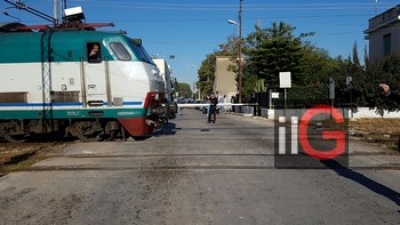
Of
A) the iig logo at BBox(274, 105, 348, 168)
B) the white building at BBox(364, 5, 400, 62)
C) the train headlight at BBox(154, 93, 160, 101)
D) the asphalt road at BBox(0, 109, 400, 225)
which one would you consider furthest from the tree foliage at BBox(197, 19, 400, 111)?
the asphalt road at BBox(0, 109, 400, 225)

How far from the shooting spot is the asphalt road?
21.8 feet

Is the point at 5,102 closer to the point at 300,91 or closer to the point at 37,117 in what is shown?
the point at 37,117

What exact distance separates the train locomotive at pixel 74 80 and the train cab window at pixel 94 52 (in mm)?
29

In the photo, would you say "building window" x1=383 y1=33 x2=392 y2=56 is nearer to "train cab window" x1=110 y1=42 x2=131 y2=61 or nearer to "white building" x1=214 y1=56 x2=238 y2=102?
"train cab window" x1=110 y1=42 x2=131 y2=61

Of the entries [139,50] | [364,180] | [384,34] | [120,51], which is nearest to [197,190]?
[364,180]

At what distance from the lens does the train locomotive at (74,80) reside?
15.0 m

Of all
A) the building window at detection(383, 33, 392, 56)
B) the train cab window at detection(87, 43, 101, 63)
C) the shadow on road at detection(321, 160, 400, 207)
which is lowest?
the shadow on road at detection(321, 160, 400, 207)

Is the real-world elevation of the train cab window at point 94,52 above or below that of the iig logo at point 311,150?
above

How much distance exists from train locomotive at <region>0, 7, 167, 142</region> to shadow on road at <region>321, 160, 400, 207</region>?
6339 mm

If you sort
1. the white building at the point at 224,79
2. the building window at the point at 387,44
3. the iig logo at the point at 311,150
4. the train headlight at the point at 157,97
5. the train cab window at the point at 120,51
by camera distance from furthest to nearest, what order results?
the white building at the point at 224,79 → the building window at the point at 387,44 → the train headlight at the point at 157,97 → the train cab window at the point at 120,51 → the iig logo at the point at 311,150

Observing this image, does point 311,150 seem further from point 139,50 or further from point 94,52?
point 94,52

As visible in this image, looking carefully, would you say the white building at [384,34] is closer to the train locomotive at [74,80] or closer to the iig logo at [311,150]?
the iig logo at [311,150]

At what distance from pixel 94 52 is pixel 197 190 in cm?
807

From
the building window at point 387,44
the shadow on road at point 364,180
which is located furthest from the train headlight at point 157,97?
the building window at point 387,44
